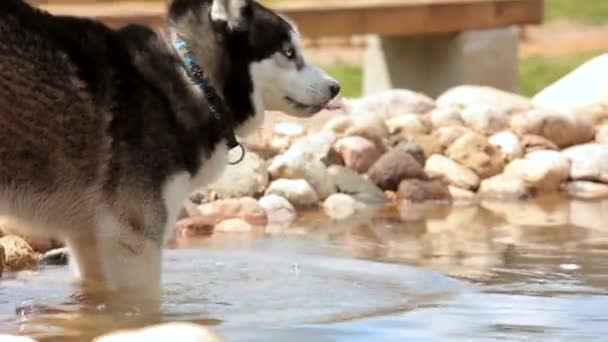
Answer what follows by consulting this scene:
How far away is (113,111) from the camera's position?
539cm

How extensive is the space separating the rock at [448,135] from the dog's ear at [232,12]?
3.54 metres

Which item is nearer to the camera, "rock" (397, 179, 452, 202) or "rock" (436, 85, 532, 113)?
"rock" (397, 179, 452, 202)

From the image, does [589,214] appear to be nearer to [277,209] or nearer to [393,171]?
[393,171]

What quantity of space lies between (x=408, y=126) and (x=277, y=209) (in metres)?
1.59

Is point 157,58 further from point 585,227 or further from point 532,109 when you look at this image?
point 532,109

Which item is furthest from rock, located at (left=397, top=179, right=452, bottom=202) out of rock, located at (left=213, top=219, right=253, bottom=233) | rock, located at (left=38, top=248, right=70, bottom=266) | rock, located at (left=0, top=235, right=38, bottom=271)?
rock, located at (left=0, top=235, right=38, bottom=271)

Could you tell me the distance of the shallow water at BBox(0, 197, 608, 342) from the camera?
521 centimetres

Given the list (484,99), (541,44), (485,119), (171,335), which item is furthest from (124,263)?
(541,44)

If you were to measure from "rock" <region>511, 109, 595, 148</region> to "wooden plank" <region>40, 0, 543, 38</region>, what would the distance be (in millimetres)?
1929

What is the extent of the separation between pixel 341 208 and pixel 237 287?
229 cm

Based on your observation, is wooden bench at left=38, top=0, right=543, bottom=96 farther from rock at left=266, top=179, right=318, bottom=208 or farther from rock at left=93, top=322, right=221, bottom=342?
rock at left=93, top=322, right=221, bottom=342

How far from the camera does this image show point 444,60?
38.6ft

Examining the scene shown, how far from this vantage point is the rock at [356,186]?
8461 mm

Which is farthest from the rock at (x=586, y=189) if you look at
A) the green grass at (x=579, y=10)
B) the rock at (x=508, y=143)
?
the green grass at (x=579, y=10)
